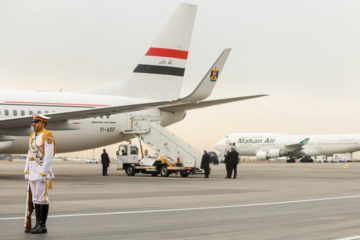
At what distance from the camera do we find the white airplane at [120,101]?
920 inches

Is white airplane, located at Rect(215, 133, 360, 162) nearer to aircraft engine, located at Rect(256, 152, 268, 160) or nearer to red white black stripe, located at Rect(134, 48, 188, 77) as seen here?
aircraft engine, located at Rect(256, 152, 268, 160)

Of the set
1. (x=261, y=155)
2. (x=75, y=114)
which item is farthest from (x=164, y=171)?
(x=261, y=155)

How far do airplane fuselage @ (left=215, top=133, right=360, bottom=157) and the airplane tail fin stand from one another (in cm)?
5270

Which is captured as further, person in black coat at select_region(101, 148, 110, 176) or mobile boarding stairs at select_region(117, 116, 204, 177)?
person in black coat at select_region(101, 148, 110, 176)

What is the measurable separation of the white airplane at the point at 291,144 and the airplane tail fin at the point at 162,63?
50.9 metres

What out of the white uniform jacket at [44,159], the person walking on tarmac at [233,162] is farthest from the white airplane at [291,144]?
the white uniform jacket at [44,159]

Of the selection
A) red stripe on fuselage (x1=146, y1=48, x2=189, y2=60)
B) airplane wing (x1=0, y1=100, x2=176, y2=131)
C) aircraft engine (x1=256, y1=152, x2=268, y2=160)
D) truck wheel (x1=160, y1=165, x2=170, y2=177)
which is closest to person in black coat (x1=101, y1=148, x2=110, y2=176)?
truck wheel (x1=160, y1=165, x2=170, y2=177)

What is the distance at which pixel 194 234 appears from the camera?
A: 8250 mm

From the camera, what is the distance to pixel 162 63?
1198 inches

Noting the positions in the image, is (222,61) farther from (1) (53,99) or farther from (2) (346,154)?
(2) (346,154)

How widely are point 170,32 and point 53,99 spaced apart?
300 inches

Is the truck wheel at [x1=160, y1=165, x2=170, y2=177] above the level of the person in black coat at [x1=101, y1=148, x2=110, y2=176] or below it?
below

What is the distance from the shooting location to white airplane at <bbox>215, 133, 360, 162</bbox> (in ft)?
268

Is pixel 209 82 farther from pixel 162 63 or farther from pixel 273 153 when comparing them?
pixel 273 153
